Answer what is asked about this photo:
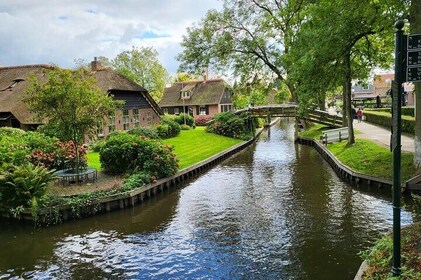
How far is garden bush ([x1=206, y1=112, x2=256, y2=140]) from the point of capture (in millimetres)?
39531

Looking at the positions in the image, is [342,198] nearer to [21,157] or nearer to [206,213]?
[206,213]

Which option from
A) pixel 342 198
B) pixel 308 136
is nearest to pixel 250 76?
pixel 308 136

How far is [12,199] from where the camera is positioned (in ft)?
47.1

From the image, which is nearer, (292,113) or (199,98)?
(292,113)

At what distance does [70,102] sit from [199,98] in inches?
1788

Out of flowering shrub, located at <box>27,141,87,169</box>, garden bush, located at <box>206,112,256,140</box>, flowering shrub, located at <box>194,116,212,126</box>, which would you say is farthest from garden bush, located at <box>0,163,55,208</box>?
flowering shrub, located at <box>194,116,212,126</box>

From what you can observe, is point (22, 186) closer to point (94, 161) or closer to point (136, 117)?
point (94, 161)

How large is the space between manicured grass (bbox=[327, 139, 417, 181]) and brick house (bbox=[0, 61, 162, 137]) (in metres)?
16.0

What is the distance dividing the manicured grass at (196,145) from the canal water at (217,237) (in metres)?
7.14

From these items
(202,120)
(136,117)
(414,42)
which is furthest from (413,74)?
(202,120)

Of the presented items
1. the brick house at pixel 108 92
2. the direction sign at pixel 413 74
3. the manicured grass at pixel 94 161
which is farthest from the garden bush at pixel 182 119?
the direction sign at pixel 413 74

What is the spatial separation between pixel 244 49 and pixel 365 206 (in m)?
26.7

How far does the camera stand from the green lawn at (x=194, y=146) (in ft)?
81.9

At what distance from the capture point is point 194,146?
32375 millimetres
